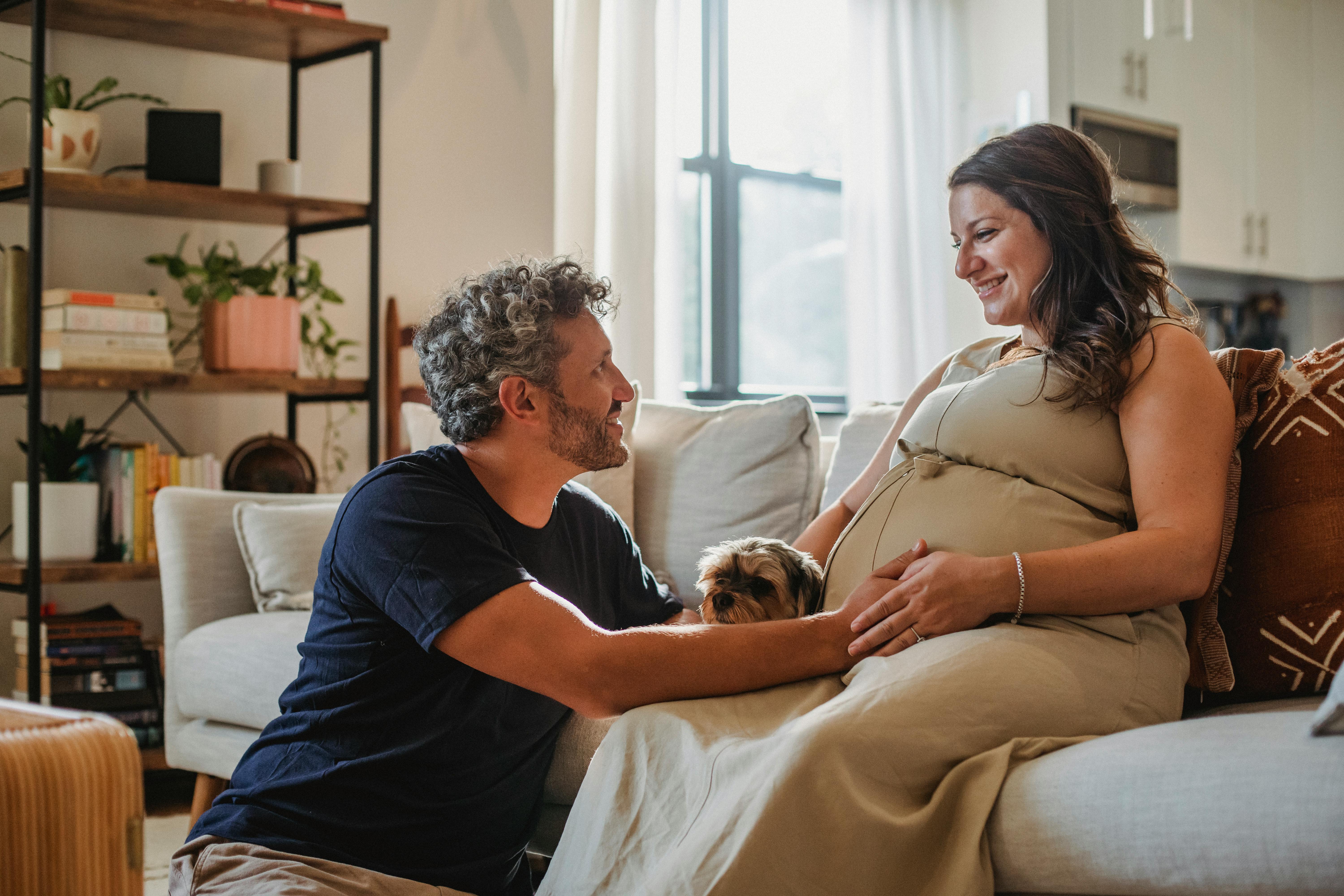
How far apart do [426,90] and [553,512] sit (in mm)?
2802

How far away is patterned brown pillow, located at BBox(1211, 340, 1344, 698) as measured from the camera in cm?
136

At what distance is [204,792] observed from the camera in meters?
2.32

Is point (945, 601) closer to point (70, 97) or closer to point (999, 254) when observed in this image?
point (999, 254)

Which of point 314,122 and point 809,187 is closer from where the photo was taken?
point 314,122

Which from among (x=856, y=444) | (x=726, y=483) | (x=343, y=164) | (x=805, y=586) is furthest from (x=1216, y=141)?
(x=805, y=586)

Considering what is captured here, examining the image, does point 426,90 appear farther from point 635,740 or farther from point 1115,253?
point 635,740

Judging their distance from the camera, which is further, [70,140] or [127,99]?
[127,99]

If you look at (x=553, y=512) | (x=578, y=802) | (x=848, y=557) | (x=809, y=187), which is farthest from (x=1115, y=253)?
(x=809, y=187)

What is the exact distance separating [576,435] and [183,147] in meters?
2.25

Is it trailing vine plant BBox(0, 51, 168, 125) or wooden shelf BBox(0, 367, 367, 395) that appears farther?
trailing vine plant BBox(0, 51, 168, 125)

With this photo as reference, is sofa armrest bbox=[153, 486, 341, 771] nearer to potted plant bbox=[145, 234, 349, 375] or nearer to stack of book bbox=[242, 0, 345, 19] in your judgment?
potted plant bbox=[145, 234, 349, 375]

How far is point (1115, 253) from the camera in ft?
4.88

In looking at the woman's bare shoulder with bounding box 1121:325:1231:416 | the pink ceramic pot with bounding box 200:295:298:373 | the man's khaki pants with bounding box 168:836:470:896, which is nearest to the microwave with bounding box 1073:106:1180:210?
the pink ceramic pot with bounding box 200:295:298:373

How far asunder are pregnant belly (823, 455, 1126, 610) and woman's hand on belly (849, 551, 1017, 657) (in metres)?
0.07
